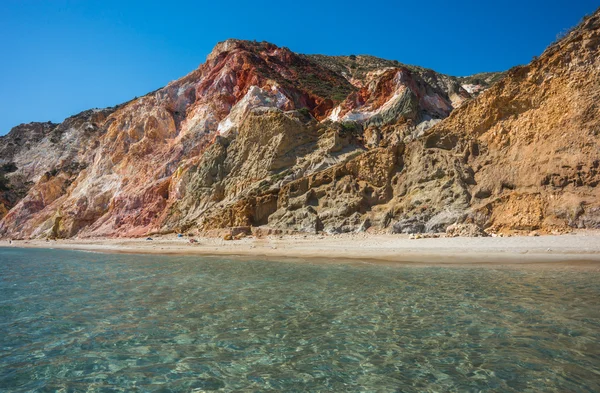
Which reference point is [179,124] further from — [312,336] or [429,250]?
[312,336]

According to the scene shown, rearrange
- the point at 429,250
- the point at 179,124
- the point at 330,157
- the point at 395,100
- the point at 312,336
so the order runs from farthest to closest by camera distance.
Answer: the point at 179,124 < the point at 395,100 < the point at 330,157 < the point at 429,250 < the point at 312,336

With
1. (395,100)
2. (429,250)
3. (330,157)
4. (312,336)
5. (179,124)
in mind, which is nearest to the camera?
(312,336)

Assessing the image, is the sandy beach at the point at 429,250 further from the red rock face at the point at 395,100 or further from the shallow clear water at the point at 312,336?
the red rock face at the point at 395,100

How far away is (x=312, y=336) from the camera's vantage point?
5602 millimetres

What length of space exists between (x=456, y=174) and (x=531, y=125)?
4.79 m

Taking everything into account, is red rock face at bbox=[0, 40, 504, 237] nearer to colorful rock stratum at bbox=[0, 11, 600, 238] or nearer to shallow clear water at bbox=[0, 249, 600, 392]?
colorful rock stratum at bbox=[0, 11, 600, 238]

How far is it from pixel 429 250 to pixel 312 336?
11.3m

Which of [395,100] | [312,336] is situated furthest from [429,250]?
[395,100]

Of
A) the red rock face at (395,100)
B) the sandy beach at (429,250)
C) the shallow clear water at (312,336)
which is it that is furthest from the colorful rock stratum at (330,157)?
the shallow clear water at (312,336)

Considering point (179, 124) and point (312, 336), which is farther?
point (179, 124)

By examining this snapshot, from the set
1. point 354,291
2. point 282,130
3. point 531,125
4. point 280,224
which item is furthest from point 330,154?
point 354,291

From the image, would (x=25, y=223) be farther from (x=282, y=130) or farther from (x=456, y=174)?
(x=456, y=174)

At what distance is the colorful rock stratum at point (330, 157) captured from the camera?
18.8 meters

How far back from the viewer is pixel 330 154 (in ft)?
101
